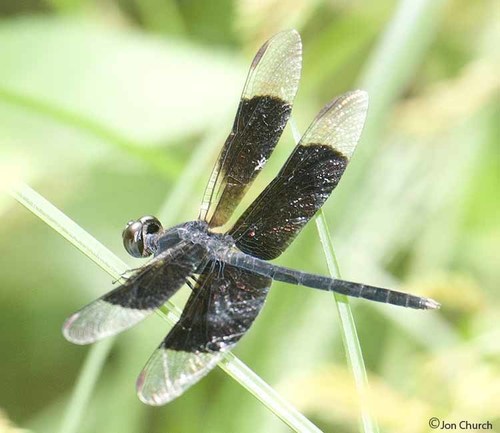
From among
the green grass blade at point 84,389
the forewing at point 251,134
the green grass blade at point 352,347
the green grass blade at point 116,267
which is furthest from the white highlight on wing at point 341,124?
the green grass blade at point 84,389

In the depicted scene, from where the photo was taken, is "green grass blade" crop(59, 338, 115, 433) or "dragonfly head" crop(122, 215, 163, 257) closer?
"green grass blade" crop(59, 338, 115, 433)

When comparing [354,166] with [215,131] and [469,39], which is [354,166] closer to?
[215,131]

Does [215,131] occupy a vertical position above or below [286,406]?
above

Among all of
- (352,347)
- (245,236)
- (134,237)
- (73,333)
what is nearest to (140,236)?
(134,237)

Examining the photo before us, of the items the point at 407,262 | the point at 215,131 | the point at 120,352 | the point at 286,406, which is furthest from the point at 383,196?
the point at 286,406

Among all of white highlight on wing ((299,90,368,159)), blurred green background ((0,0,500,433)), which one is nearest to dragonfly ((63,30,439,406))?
white highlight on wing ((299,90,368,159))

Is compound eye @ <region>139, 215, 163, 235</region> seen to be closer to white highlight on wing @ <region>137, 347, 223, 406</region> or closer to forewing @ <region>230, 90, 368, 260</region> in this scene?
forewing @ <region>230, 90, 368, 260</region>

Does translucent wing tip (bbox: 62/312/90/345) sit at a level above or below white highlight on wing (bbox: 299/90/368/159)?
below

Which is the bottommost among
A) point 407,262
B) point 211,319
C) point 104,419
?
point 104,419
